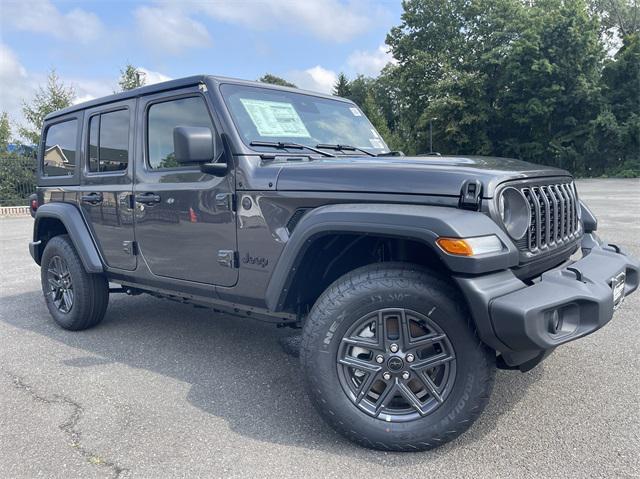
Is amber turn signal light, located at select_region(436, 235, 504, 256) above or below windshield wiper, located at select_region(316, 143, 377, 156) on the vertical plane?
below

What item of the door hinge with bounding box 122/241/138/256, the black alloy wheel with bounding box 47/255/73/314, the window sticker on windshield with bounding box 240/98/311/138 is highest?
the window sticker on windshield with bounding box 240/98/311/138

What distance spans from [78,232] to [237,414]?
2.27m

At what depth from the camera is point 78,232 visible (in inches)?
168

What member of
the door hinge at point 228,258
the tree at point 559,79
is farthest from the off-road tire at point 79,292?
the tree at point 559,79

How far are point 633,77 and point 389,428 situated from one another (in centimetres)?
3386

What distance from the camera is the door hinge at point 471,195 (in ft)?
7.70

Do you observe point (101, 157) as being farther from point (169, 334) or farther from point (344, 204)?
point (344, 204)

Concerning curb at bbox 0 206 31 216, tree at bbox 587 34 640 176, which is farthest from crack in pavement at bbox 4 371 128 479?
tree at bbox 587 34 640 176

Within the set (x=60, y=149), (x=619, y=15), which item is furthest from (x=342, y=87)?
(x=60, y=149)

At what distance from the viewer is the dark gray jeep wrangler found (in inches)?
92.7

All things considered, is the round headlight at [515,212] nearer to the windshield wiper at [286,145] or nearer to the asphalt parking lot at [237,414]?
the asphalt parking lot at [237,414]

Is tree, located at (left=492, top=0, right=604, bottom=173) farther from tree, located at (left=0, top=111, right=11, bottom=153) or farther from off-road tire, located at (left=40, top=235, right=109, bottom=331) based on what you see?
off-road tire, located at (left=40, top=235, right=109, bottom=331)

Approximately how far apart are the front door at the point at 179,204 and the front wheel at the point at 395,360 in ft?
2.90

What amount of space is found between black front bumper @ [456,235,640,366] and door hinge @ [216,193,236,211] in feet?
4.78
